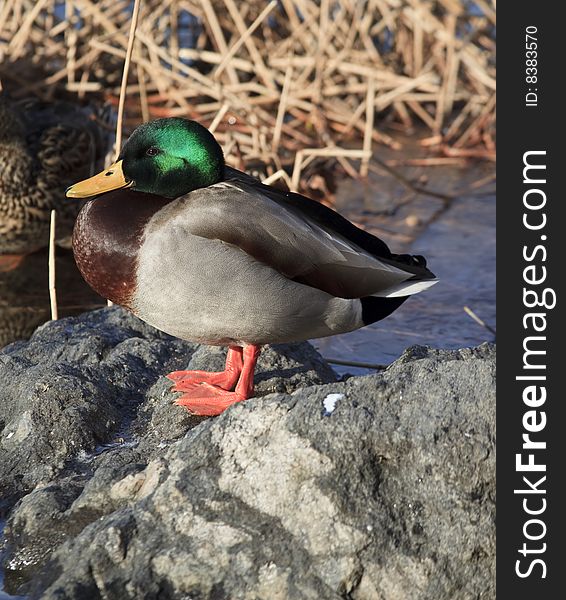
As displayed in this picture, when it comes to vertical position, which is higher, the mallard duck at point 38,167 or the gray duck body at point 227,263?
the gray duck body at point 227,263

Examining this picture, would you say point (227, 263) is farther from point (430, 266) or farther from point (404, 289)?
point (430, 266)

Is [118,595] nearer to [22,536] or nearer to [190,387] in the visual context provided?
[22,536]

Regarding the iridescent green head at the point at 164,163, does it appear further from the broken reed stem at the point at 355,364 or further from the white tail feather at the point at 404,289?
the broken reed stem at the point at 355,364

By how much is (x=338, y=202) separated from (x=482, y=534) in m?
4.26

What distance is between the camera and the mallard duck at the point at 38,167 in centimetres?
630

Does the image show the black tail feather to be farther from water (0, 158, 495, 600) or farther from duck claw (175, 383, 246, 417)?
water (0, 158, 495, 600)

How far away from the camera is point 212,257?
11.1 ft

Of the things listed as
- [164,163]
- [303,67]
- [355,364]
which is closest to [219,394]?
[164,163]

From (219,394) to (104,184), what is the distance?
75cm

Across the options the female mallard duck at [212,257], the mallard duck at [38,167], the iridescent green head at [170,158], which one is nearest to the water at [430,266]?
the mallard duck at [38,167]

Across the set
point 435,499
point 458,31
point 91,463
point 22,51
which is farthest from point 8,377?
point 458,31

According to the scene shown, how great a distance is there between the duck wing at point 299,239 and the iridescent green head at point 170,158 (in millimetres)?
59

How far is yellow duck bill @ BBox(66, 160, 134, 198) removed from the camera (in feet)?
11.7

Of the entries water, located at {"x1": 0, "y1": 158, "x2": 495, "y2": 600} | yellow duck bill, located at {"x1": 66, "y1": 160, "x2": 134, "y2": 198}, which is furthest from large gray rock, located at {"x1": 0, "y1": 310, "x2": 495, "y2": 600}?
water, located at {"x1": 0, "y1": 158, "x2": 495, "y2": 600}
